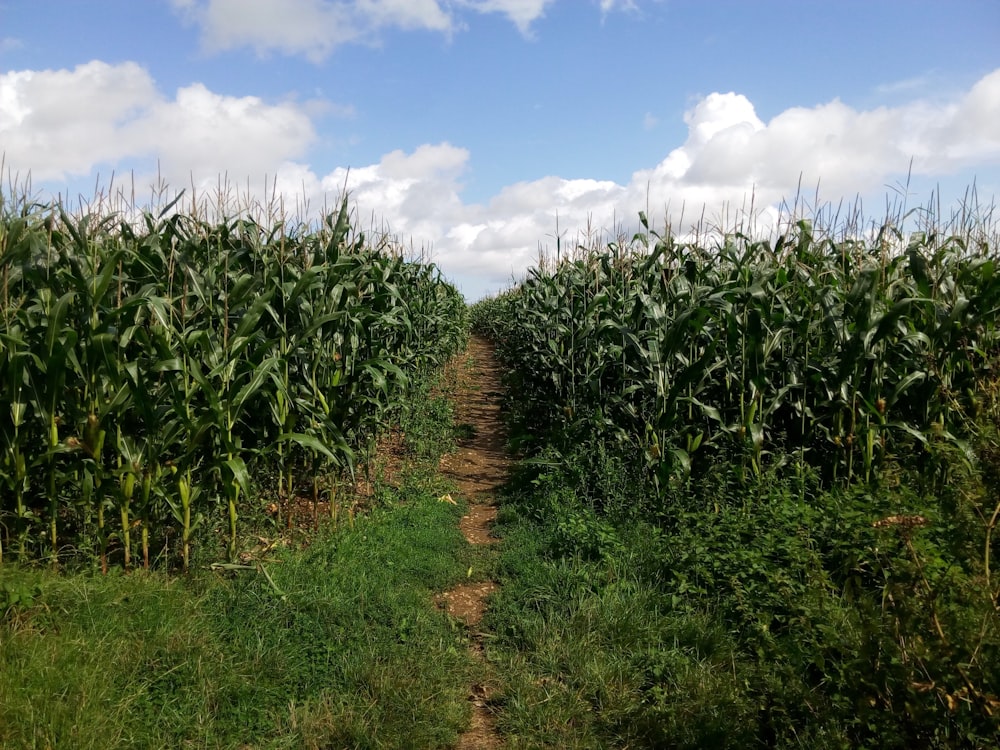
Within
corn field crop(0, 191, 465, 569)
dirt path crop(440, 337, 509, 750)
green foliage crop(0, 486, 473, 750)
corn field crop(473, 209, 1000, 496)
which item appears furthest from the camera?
corn field crop(473, 209, 1000, 496)

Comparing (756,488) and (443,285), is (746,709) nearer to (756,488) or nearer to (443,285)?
(756,488)

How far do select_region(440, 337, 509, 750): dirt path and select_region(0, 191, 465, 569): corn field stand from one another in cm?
159

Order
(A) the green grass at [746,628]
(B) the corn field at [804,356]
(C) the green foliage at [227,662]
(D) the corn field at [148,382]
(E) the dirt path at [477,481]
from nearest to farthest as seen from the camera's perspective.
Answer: (A) the green grass at [746,628]
(C) the green foliage at [227,662]
(E) the dirt path at [477,481]
(D) the corn field at [148,382]
(B) the corn field at [804,356]

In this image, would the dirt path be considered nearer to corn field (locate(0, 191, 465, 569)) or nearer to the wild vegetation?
the wild vegetation

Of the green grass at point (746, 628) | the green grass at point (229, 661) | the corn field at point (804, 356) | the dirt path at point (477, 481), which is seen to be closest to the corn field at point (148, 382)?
the green grass at point (229, 661)

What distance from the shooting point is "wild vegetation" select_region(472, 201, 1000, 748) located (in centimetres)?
272

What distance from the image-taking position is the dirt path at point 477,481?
12.5ft

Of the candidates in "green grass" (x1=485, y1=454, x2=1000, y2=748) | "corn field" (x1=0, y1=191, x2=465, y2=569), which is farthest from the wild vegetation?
"corn field" (x1=0, y1=191, x2=465, y2=569)

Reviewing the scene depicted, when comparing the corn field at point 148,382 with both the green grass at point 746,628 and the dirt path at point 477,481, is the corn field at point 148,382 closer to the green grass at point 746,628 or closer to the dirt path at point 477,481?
the dirt path at point 477,481

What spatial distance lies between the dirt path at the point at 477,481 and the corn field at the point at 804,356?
146cm

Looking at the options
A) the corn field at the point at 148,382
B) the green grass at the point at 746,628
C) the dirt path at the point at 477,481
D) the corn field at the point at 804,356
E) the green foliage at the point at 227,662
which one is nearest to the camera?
the green grass at the point at 746,628

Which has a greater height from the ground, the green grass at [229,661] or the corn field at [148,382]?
the corn field at [148,382]

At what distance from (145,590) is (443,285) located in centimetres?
→ 1260

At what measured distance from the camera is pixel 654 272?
26.2ft
